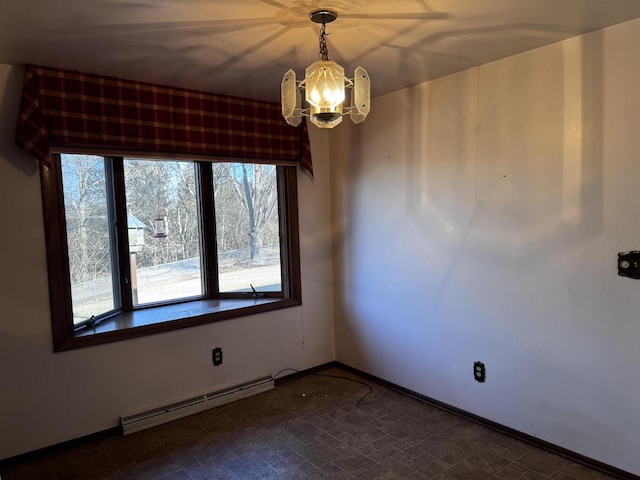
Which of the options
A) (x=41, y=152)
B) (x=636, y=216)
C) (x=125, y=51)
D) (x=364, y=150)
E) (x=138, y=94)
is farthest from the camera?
(x=364, y=150)

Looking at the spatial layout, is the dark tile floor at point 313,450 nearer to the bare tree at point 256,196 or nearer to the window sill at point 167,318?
the window sill at point 167,318

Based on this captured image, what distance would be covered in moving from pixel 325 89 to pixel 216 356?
2.31 meters

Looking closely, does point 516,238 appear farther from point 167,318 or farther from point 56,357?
point 56,357

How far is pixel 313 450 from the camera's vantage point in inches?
102

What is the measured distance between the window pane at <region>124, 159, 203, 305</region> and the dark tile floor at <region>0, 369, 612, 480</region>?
98cm

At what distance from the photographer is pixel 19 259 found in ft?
8.23

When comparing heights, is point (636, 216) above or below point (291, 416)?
above

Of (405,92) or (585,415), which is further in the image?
(405,92)

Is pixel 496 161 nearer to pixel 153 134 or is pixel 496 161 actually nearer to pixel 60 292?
pixel 153 134

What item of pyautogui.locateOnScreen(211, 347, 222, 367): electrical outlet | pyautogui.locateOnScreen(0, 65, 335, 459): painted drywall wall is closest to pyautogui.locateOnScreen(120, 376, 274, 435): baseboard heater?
pyautogui.locateOnScreen(0, 65, 335, 459): painted drywall wall

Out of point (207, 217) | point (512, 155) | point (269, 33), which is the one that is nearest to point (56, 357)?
point (207, 217)

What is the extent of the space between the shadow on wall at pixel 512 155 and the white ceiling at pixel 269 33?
0.16 m

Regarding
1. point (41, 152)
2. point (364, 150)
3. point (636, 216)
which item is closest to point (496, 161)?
point (636, 216)

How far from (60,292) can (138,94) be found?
1.32 metres
